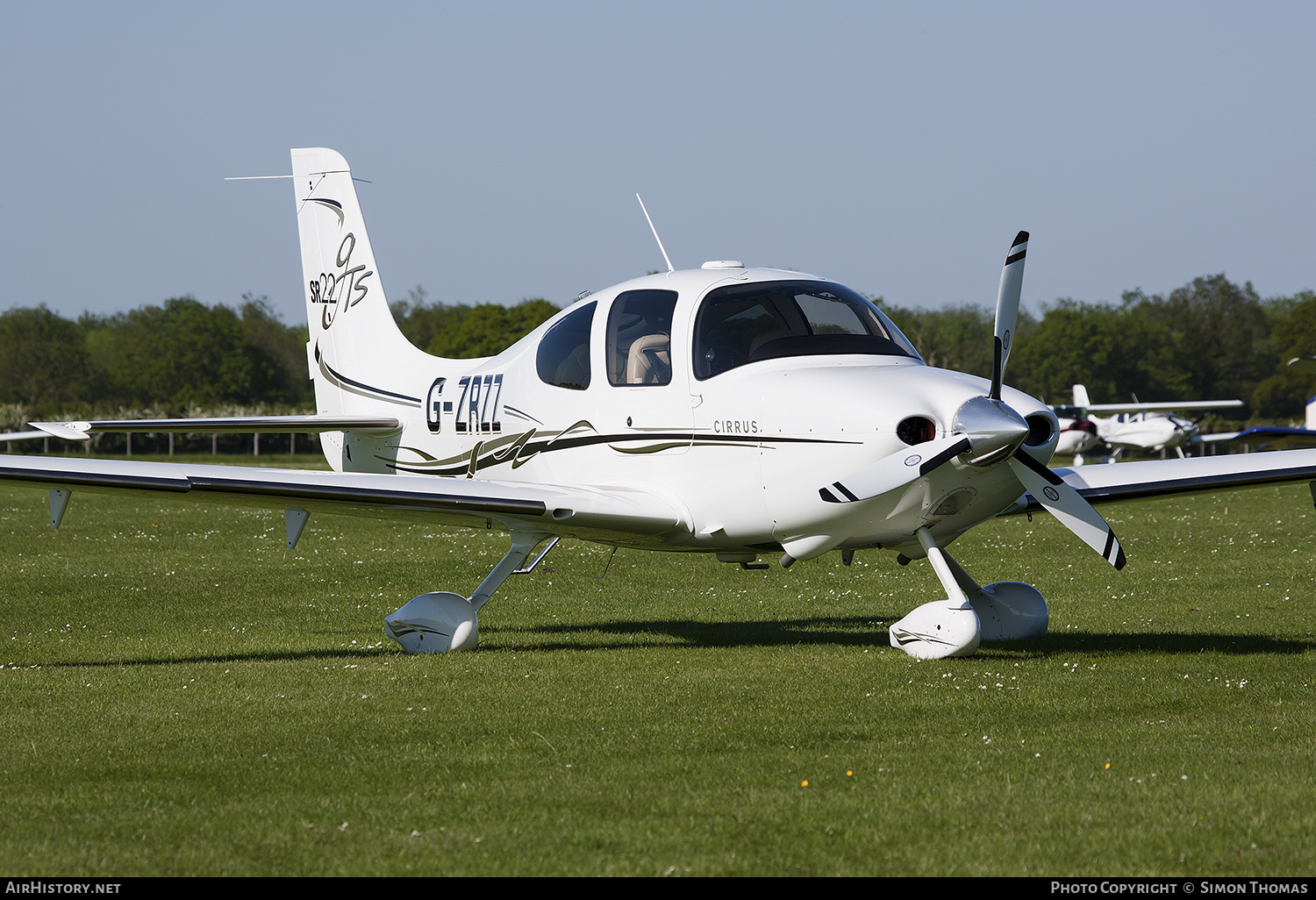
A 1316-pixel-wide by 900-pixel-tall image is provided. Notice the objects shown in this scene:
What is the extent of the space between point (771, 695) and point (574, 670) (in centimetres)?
161

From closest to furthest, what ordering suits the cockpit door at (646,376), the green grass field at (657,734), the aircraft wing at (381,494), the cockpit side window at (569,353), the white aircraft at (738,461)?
the green grass field at (657,734) < the white aircraft at (738,461) < the aircraft wing at (381,494) < the cockpit door at (646,376) < the cockpit side window at (569,353)

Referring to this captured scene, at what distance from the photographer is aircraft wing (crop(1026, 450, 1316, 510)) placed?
910cm

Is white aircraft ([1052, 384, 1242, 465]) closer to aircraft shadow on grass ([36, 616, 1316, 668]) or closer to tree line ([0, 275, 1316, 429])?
tree line ([0, 275, 1316, 429])

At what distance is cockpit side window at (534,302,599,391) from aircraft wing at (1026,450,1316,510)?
3462 millimetres

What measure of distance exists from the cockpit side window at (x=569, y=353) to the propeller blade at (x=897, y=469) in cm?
257

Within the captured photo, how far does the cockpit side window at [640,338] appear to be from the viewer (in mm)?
9117

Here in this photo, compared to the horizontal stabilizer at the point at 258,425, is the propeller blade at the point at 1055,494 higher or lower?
lower

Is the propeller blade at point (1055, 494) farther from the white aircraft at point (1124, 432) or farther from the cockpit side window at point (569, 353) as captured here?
the white aircraft at point (1124, 432)

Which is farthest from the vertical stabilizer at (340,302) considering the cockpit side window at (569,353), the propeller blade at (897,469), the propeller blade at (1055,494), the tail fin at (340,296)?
the propeller blade at (1055,494)

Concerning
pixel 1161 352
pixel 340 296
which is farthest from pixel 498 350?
pixel 340 296

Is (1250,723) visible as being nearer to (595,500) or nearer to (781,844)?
(781,844)

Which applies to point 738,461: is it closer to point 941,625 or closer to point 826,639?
point 941,625

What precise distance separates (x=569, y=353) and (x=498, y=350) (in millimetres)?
92084

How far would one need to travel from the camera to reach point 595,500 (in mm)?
8930
